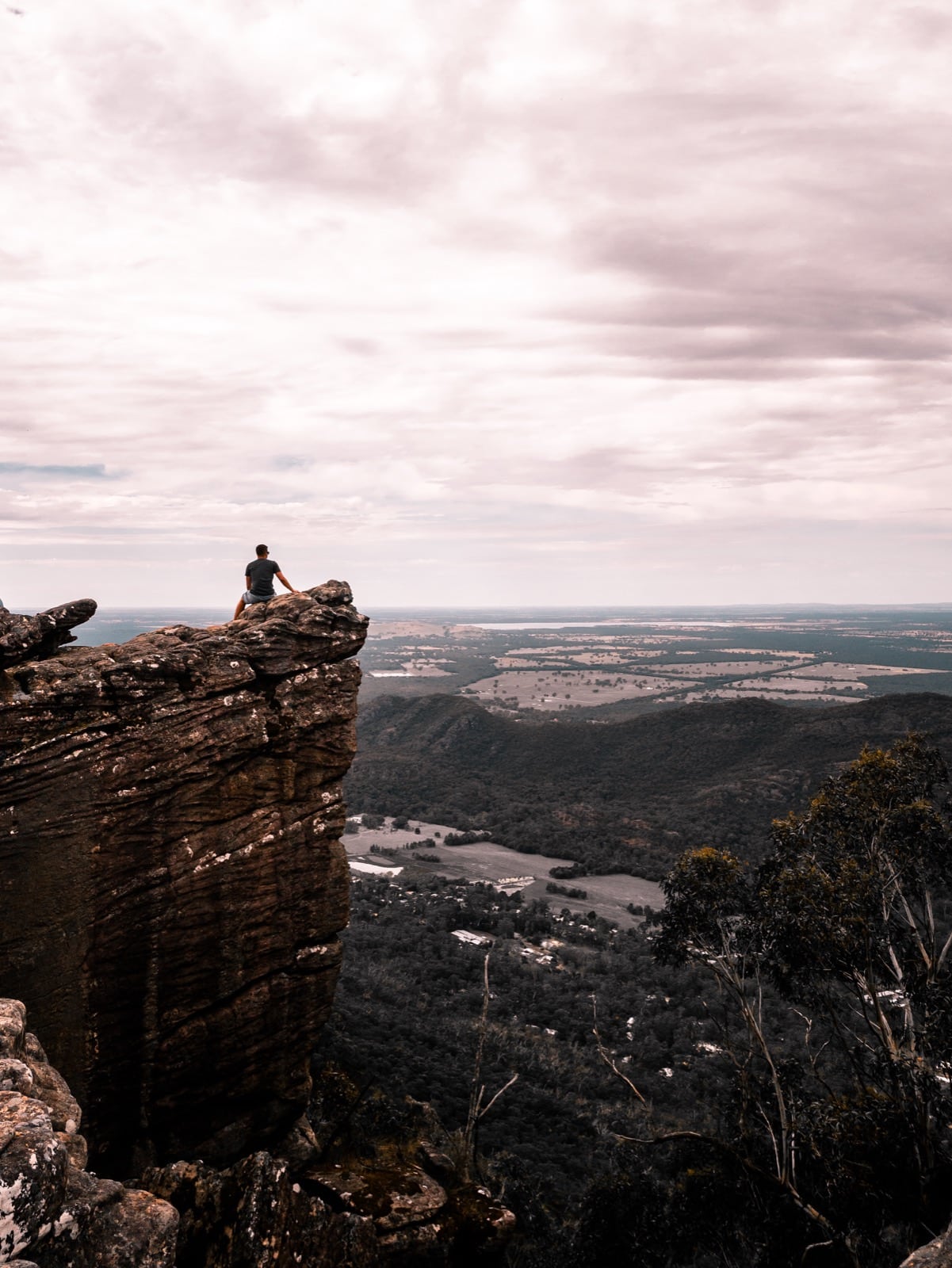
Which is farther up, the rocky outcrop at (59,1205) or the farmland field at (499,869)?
the rocky outcrop at (59,1205)

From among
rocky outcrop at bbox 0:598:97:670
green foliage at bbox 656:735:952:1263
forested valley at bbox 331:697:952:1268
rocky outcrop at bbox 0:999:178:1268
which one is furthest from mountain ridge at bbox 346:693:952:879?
rocky outcrop at bbox 0:999:178:1268

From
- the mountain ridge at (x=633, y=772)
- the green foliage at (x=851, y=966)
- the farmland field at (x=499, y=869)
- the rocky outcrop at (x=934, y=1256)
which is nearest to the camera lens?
the rocky outcrop at (x=934, y=1256)

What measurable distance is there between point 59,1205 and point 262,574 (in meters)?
Answer: 14.3

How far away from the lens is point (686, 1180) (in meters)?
19.5

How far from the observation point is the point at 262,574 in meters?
19.4

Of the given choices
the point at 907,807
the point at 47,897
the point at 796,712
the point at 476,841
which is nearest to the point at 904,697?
the point at 796,712

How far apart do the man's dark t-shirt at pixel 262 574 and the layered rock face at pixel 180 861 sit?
2.17 meters

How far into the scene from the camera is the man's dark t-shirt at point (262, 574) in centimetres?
1930

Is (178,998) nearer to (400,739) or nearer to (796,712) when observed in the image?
(796,712)

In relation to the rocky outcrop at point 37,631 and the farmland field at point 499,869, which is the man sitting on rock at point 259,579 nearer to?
the rocky outcrop at point 37,631

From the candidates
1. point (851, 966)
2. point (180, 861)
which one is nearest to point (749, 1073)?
point (851, 966)

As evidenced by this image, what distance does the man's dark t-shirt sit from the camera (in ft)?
63.3

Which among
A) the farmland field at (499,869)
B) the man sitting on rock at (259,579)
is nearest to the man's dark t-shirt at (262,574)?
the man sitting on rock at (259,579)

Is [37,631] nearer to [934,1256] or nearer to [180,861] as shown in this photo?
[180,861]
